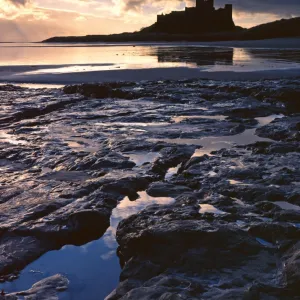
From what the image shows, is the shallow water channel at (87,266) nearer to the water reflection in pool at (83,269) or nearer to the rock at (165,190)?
the water reflection in pool at (83,269)

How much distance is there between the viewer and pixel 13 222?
8.89 ft

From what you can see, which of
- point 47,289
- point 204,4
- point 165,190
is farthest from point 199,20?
point 47,289

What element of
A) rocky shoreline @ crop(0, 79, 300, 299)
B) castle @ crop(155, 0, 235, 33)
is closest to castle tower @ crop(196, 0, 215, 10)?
castle @ crop(155, 0, 235, 33)

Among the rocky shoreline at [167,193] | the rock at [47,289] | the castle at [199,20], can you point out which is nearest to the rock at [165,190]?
the rocky shoreline at [167,193]

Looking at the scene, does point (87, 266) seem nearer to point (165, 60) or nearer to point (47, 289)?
point (47, 289)

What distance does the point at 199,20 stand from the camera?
8406 centimetres

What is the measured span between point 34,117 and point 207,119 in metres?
2.93

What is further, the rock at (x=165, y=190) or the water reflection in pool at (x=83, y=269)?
the rock at (x=165, y=190)

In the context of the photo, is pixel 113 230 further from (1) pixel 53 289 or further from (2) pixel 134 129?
(2) pixel 134 129

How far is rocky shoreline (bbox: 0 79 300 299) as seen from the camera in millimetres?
2068

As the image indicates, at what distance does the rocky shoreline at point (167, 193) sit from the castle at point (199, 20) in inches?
3231

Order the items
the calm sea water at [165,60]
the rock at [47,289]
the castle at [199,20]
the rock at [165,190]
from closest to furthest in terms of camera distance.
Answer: the rock at [47,289] < the rock at [165,190] < the calm sea water at [165,60] < the castle at [199,20]

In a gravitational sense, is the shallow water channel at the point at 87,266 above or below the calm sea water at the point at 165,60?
below

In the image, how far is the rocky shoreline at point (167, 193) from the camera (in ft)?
6.79
